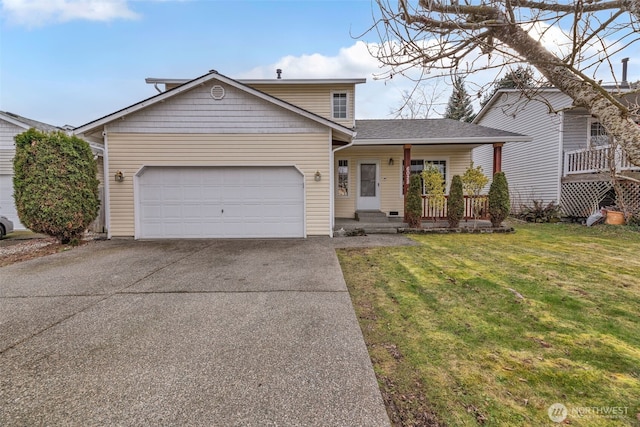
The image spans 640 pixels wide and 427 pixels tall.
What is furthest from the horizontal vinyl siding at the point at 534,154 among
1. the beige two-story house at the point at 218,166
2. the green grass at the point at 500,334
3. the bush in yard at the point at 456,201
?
the green grass at the point at 500,334

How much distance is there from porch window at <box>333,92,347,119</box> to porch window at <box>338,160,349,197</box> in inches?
75.7

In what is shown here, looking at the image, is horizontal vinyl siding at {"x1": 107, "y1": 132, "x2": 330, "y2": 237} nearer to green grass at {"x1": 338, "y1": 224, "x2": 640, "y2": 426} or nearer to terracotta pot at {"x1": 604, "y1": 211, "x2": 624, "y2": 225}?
green grass at {"x1": 338, "y1": 224, "x2": 640, "y2": 426}

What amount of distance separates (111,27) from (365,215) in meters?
12.4

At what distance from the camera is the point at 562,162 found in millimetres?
12516

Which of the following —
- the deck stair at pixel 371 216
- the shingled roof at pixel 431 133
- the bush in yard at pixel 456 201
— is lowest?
the deck stair at pixel 371 216

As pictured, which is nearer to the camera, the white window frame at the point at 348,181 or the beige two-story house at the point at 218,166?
the beige two-story house at the point at 218,166

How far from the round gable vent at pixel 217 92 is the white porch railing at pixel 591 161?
12208 millimetres

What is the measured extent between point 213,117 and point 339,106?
17.9ft

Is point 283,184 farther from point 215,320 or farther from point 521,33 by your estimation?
point 521,33

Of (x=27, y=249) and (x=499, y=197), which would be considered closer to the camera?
(x=27, y=249)

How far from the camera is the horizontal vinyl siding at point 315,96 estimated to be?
39.7ft
